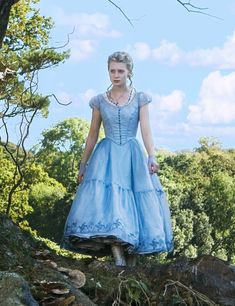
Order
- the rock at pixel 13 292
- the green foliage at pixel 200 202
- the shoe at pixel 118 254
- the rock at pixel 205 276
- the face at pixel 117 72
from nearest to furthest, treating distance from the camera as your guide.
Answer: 1. the rock at pixel 13 292
2. the rock at pixel 205 276
3. the shoe at pixel 118 254
4. the face at pixel 117 72
5. the green foliage at pixel 200 202

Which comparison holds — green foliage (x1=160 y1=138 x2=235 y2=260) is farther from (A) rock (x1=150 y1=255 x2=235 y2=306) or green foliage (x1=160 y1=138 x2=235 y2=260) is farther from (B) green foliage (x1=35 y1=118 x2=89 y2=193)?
(A) rock (x1=150 y1=255 x2=235 y2=306)

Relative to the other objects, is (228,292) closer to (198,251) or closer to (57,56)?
(57,56)

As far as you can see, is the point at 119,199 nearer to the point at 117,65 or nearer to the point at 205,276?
the point at 117,65

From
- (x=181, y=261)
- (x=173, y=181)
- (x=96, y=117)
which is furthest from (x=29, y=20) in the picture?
(x=181, y=261)

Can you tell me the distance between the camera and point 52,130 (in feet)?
105

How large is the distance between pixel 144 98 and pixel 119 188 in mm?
771

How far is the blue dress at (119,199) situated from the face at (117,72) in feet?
0.59

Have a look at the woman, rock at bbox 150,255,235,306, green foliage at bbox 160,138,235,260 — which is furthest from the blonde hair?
green foliage at bbox 160,138,235,260

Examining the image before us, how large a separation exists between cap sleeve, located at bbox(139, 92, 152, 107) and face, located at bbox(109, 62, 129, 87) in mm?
198

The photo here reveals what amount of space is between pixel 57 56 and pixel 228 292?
13743 millimetres

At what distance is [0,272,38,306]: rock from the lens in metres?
3.12

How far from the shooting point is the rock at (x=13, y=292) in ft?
10.2

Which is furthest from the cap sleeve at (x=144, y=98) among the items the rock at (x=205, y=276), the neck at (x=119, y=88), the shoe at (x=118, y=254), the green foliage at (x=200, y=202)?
the green foliage at (x=200, y=202)

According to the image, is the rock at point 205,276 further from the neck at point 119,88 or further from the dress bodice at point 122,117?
the neck at point 119,88
